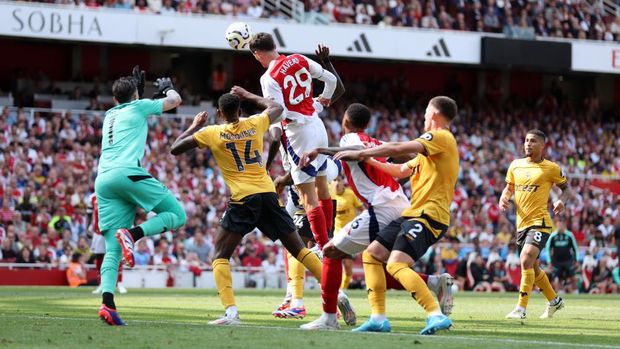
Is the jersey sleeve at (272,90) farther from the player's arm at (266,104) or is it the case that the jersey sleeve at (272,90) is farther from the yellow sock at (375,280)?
the yellow sock at (375,280)

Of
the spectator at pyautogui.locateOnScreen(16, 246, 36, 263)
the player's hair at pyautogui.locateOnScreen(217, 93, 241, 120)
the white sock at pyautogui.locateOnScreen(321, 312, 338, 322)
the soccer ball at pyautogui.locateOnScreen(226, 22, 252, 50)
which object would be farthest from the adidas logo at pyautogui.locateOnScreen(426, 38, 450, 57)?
the white sock at pyautogui.locateOnScreen(321, 312, 338, 322)

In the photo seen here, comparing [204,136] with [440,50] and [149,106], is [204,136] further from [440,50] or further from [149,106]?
[440,50]

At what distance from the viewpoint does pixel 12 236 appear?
26.0 metres

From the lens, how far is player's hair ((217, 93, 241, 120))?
38.9ft

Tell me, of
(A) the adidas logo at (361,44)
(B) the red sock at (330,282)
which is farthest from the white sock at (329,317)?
(A) the adidas logo at (361,44)

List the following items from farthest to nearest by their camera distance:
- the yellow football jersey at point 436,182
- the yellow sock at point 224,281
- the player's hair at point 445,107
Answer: the yellow sock at point 224,281 → the player's hair at point 445,107 → the yellow football jersey at point 436,182

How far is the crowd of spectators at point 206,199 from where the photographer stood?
27.2 m

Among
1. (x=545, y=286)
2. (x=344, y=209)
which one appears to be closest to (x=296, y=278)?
(x=545, y=286)

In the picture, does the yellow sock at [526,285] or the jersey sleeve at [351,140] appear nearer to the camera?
the jersey sleeve at [351,140]

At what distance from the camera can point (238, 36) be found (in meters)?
13.9

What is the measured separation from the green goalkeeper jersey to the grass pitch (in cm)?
158

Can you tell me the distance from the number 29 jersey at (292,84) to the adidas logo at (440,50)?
2405 centimetres

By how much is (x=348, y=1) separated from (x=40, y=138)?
11.8m

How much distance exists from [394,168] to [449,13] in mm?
29563
